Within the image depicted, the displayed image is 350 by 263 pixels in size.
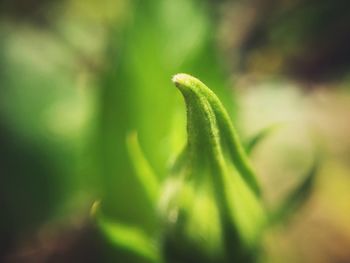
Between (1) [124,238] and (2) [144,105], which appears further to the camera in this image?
(2) [144,105]

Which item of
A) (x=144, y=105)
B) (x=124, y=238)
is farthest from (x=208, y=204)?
(x=144, y=105)

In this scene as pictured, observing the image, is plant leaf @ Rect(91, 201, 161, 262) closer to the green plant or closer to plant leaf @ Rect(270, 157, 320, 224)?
the green plant

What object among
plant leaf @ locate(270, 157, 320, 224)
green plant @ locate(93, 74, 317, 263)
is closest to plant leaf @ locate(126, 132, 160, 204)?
green plant @ locate(93, 74, 317, 263)

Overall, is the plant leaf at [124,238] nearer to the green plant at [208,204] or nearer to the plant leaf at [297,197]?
the green plant at [208,204]

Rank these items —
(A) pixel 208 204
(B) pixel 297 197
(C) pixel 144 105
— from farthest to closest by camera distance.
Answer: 1. (C) pixel 144 105
2. (B) pixel 297 197
3. (A) pixel 208 204

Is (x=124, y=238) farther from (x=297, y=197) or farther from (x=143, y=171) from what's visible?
(x=297, y=197)

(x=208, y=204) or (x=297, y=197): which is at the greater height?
(x=297, y=197)

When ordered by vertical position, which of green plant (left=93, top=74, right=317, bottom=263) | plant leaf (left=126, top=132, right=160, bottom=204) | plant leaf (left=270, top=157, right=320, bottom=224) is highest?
plant leaf (left=270, top=157, right=320, bottom=224)
